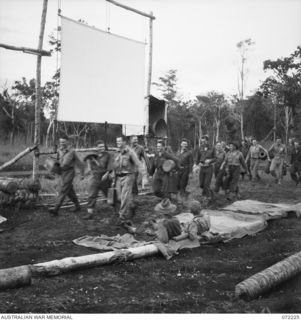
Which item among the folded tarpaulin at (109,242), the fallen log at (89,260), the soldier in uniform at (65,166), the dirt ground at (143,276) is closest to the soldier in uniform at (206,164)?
the dirt ground at (143,276)

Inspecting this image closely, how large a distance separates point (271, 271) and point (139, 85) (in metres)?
8.99

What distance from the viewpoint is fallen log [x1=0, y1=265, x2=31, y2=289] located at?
4.77 m

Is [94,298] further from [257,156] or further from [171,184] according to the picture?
[257,156]

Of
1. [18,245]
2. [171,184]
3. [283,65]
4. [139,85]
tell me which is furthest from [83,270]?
[283,65]

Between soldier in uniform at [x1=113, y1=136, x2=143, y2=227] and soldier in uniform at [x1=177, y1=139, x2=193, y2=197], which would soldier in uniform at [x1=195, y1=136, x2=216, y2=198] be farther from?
soldier in uniform at [x1=113, y1=136, x2=143, y2=227]

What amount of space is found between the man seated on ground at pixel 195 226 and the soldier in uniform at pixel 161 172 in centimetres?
357

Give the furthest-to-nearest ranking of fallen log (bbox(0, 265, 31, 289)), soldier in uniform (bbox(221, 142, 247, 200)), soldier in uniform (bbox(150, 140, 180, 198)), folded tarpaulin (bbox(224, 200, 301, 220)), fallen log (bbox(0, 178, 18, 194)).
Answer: soldier in uniform (bbox(221, 142, 247, 200)) → soldier in uniform (bbox(150, 140, 180, 198)) → fallen log (bbox(0, 178, 18, 194)) → folded tarpaulin (bbox(224, 200, 301, 220)) → fallen log (bbox(0, 265, 31, 289))

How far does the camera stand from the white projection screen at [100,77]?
10.8m

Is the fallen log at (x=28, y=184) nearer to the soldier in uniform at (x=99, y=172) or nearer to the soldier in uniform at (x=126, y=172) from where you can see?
the soldier in uniform at (x=99, y=172)

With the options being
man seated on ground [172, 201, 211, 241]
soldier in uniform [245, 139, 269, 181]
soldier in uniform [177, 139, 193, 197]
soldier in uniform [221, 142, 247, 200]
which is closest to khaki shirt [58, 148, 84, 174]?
soldier in uniform [177, 139, 193, 197]

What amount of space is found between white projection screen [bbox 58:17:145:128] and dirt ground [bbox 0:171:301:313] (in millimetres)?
3535

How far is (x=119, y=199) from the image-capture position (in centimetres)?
896

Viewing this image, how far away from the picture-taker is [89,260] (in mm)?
5637

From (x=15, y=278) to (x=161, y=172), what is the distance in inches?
246
